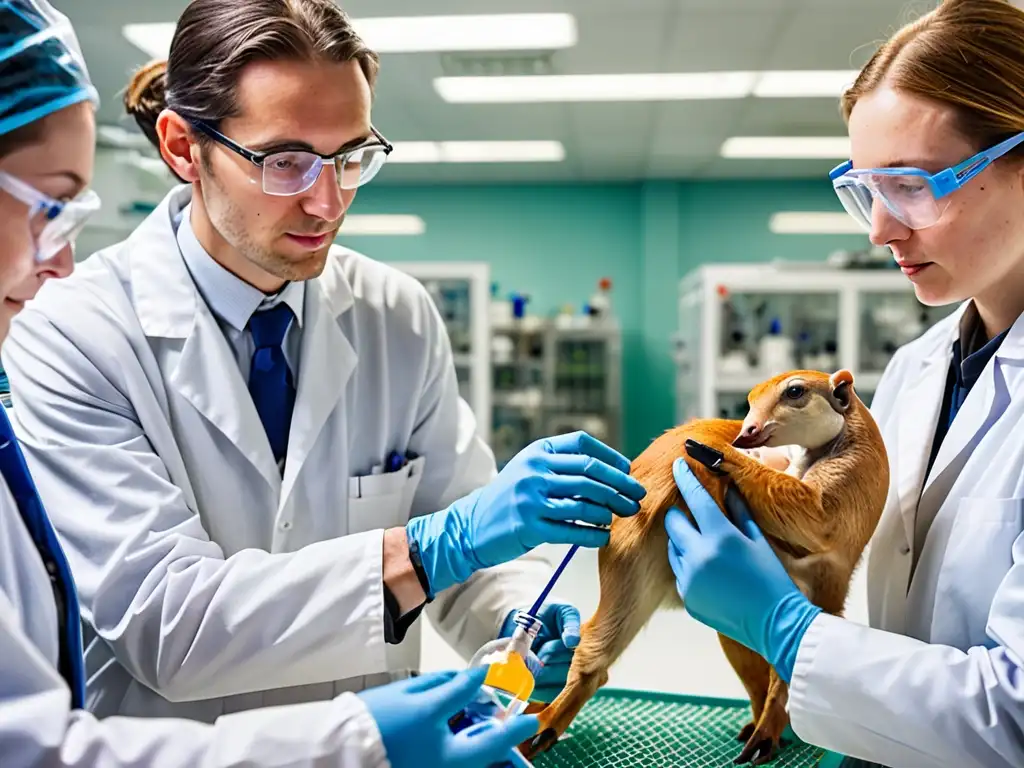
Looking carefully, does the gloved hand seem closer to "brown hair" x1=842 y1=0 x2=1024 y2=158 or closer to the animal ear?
the animal ear

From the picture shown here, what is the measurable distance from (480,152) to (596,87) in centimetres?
189

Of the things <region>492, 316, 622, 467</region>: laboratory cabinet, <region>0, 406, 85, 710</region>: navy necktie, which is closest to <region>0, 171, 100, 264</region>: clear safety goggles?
<region>0, 406, 85, 710</region>: navy necktie

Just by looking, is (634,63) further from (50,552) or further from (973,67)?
(50,552)

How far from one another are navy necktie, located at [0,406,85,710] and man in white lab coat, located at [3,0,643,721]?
0.18 meters

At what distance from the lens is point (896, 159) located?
3.26 ft

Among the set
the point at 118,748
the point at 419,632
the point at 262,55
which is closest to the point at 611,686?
the point at 419,632

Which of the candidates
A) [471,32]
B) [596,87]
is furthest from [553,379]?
[471,32]

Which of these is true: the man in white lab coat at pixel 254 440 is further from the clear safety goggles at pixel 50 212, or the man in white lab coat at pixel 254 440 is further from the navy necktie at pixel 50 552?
the clear safety goggles at pixel 50 212

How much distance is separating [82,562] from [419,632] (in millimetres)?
624

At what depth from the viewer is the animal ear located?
107 centimetres

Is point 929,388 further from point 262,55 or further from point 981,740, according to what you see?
→ point 262,55

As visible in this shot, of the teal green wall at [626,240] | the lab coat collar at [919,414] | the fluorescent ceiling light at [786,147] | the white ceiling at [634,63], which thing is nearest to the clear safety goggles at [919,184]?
the lab coat collar at [919,414]

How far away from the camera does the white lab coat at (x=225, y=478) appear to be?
1.08 m

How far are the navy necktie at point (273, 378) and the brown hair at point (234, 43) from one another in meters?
0.31
